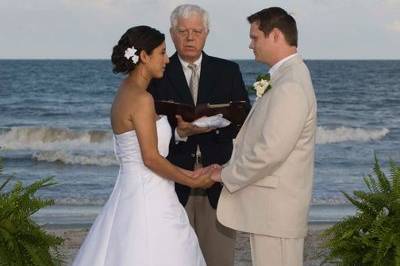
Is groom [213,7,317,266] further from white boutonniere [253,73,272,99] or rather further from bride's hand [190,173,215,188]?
bride's hand [190,173,215,188]

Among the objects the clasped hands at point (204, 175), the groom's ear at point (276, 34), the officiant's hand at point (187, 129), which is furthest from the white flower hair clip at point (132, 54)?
the groom's ear at point (276, 34)

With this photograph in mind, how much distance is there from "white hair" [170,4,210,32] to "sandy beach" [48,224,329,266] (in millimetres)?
3079

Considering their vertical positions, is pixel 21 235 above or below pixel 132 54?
below

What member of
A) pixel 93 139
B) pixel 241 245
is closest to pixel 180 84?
pixel 241 245

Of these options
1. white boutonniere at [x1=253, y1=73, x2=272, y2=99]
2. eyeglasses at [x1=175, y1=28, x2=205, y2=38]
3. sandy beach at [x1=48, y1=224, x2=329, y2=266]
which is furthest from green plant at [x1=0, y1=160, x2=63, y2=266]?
sandy beach at [x1=48, y1=224, x2=329, y2=266]

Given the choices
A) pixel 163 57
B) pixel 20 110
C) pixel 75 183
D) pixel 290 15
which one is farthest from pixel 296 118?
pixel 20 110

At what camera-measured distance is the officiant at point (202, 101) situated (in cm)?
574

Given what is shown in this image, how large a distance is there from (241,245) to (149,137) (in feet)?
14.8

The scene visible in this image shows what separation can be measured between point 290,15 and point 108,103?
3172cm

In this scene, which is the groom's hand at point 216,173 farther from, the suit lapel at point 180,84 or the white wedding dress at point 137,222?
the suit lapel at point 180,84

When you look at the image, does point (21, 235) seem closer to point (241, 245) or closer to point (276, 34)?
point (276, 34)

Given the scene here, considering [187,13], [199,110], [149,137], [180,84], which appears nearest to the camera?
[149,137]

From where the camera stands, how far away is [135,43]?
5070mm

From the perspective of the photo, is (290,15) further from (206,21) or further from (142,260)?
(142,260)
